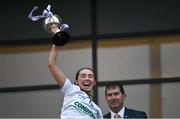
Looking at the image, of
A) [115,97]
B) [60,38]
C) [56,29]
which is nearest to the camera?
[60,38]

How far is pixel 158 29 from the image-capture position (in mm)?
8555

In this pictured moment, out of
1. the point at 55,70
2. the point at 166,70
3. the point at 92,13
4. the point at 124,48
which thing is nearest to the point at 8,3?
the point at 92,13

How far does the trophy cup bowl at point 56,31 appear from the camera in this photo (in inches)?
223

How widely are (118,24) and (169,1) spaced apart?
81 cm

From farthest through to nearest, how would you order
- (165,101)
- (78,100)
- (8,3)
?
(8,3), (165,101), (78,100)

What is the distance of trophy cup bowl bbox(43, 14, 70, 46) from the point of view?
566 centimetres

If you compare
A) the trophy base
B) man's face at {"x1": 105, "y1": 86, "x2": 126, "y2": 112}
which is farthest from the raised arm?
man's face at {"x1": 105, "y1": 86, "x2": 126, "y2": 112}

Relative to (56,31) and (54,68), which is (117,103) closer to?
(54,68)

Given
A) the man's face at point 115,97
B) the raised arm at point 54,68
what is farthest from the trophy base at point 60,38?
the man's face at point 115,97

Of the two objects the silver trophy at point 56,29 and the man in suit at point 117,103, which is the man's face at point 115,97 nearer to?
the man in suit at point 117,103

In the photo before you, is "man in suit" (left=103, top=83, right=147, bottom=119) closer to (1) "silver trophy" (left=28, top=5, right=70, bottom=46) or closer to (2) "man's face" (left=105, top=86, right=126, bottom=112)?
(2) "man's face" (left=105, top=86, right=126, bottom=112)

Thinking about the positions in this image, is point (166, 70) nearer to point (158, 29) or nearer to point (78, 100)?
point (158, 29)

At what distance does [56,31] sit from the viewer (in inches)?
226

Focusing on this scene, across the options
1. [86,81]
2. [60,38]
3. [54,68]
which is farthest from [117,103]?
[60,38]
